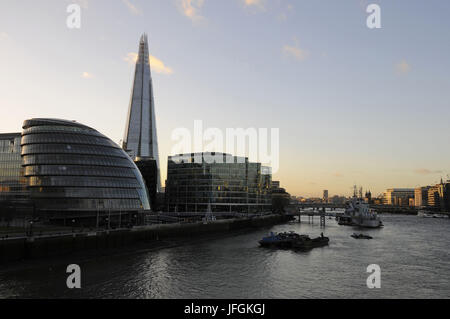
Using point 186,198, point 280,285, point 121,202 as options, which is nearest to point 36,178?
point 121,202

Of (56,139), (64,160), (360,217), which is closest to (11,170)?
(56,139)

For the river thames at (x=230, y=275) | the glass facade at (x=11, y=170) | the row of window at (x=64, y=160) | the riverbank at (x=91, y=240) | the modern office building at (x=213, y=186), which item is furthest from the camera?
the modern office building at (x=213, y=186)

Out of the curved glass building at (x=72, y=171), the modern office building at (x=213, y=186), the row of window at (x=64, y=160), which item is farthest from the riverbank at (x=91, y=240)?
the modern office building at (x=213, y=186)

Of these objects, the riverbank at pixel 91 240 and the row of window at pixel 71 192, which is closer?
the riverbank at pixel 91 240

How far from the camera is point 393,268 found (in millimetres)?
53500

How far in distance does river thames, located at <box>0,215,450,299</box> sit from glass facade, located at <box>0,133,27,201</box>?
41.3 m

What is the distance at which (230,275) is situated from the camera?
→ 1815 inches

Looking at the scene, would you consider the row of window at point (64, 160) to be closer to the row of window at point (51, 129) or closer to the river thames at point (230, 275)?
the row of window at point (51, 129)

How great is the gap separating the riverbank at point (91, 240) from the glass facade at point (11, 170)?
106 feet

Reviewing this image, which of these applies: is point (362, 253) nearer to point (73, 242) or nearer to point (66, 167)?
point (73, 242)

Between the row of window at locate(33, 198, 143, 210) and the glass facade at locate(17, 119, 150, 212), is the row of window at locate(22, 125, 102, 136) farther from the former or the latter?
the row of window at locate(33, 198, 143, 210)

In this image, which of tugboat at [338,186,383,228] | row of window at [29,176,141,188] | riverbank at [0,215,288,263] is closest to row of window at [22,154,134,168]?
row of window at [29,176,141,188]

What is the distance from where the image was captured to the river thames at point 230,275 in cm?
3722

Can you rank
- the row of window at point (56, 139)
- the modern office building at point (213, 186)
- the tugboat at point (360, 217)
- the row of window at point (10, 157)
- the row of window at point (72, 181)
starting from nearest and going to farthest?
→ the row of window at point (72, 181), the row of window at point (56, 139), the row of window at point (10, 157), the tugboat at point (360, 217), the modern office building at point (213, 186)
